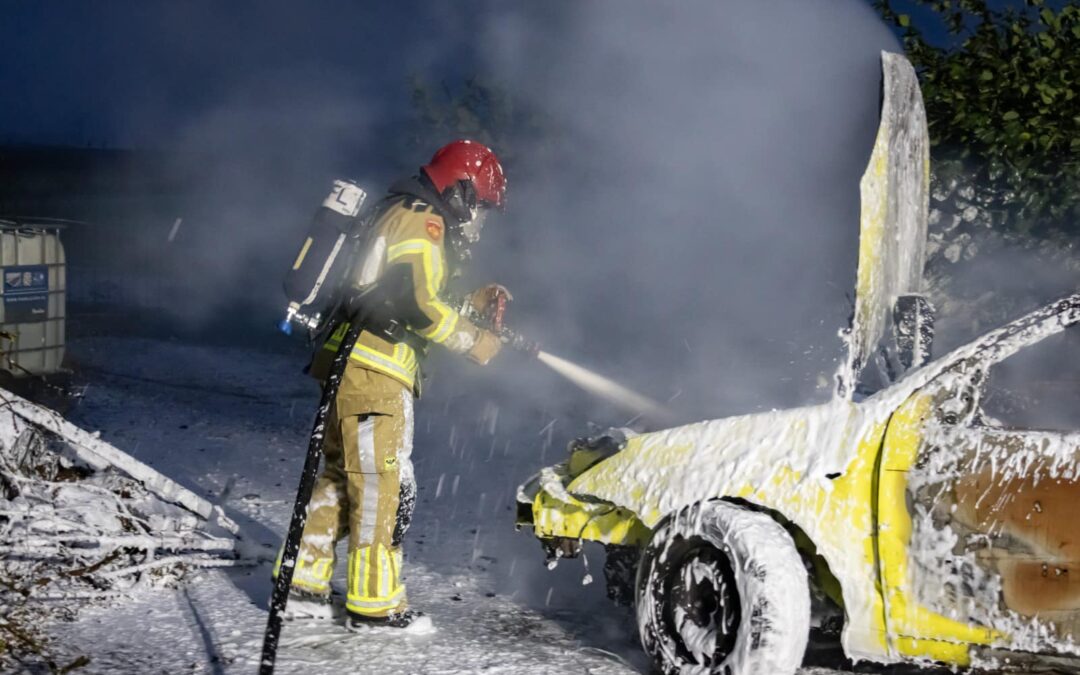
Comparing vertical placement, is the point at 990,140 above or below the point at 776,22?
below

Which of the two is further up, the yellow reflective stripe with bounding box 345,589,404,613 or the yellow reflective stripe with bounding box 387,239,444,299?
the yellow reflective stripe with bounding box 387,239,444,299

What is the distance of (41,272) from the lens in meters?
9.39

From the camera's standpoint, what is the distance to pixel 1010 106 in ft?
26.7

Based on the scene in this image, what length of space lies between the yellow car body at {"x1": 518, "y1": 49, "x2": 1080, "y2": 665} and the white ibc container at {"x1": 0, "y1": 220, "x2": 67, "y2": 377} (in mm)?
6990

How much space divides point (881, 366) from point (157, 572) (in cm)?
339

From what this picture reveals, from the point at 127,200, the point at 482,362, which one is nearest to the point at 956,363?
Result: the point at 482,362

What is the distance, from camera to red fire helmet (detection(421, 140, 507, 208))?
468 cm

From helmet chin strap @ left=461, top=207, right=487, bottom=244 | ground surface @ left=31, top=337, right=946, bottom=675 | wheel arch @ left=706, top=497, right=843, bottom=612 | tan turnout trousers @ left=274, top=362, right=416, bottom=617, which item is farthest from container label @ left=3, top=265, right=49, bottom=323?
A: wheel arch @ left=706, top=497, right=843, bottom=612

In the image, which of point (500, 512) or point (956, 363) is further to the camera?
point (500, 512)

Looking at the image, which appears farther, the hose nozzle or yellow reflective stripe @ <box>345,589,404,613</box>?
the hose nozzle

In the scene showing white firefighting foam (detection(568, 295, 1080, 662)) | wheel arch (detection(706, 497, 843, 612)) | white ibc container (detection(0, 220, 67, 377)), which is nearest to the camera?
white firefighting foam (detection(568, 295, 1080, 662))

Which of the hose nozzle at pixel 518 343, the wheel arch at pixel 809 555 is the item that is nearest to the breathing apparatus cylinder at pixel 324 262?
the hose nozzle at pixel 518 343

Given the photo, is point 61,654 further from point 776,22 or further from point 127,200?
point 127,200

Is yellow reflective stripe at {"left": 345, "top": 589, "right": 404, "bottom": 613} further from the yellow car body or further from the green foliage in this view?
the green foliage
